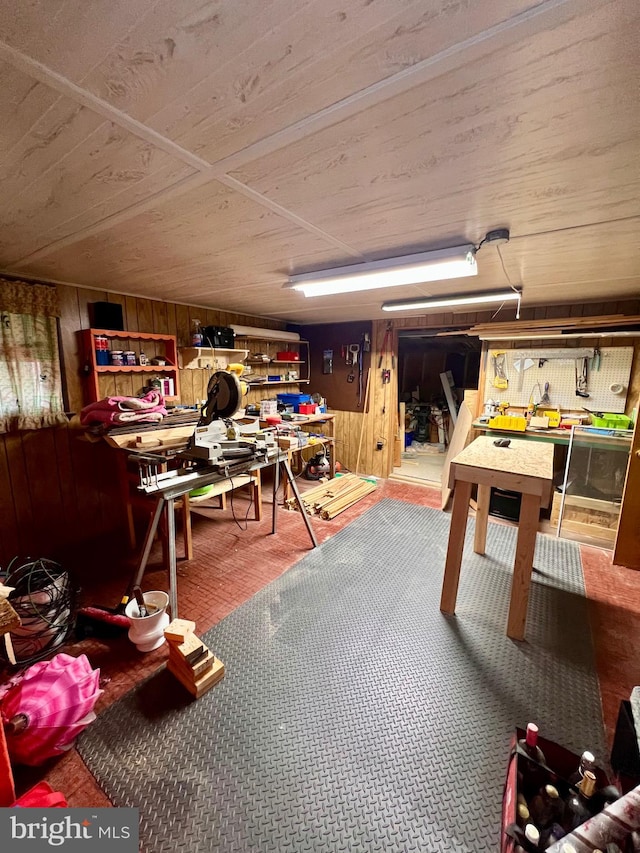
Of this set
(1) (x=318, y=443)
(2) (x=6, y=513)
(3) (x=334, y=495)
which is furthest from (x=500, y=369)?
(2) (x=6, y=513)

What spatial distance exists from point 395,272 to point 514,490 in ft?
4.78

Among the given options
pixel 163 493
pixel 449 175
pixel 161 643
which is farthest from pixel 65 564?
pixel 449 175

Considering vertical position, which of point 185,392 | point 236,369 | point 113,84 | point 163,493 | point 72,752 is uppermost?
A: point 113,84

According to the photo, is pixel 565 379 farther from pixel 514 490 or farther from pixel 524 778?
pixel 524 778

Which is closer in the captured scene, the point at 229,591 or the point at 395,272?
the point at 395,272

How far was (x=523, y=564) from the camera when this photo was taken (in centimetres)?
196

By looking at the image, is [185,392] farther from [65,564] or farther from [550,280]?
[550,280]

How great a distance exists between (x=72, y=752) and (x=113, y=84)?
7.65 feet

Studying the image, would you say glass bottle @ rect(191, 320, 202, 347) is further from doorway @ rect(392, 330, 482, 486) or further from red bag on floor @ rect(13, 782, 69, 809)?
doorway @ rect(392, 330, 482, 486)

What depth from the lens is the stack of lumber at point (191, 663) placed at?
1.66 m

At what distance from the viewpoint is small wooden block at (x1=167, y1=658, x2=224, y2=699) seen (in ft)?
5.39

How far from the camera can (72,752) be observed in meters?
1.42

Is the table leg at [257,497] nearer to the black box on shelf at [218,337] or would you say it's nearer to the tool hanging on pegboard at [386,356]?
the black box on shelf at [218,337]

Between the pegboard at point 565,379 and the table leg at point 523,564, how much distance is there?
2266 millimetres
